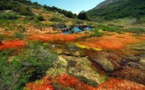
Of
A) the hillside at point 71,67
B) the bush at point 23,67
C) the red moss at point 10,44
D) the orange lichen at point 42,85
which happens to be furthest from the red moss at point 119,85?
the red moss at point 10,44

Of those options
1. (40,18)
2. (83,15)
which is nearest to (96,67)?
(40,18)

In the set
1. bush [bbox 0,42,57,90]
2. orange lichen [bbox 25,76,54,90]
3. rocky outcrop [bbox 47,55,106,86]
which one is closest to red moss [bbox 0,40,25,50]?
bush [bbox 0,42,57,90]

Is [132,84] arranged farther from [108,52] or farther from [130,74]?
[108,52]

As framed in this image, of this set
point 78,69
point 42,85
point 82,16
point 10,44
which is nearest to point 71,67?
point 78,69

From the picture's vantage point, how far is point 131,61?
31016 millimetres

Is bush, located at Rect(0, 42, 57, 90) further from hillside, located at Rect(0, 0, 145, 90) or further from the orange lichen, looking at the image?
the orange lichen

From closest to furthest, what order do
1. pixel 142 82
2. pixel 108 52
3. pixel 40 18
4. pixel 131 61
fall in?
pixel 142 82, pixel 131 61, pixel 108 52, pixel 40 18

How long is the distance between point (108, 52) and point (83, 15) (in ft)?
237

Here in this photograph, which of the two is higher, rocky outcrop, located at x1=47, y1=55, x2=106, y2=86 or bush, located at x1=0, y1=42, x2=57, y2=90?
bush, located at x1=0, y1=42, x2=57, y2=90

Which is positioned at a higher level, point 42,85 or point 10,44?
point 10,44

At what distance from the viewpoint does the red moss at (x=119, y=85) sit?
24.7m

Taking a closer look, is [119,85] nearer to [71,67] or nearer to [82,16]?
[71,67]

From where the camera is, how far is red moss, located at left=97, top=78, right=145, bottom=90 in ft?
81.2

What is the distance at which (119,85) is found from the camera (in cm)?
2541
